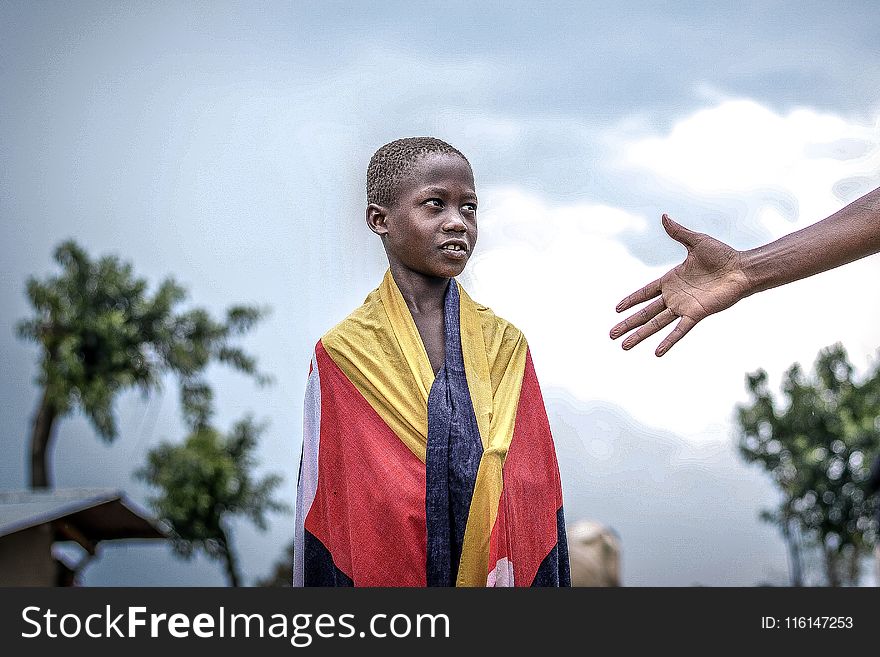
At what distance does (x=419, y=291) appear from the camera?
3.14m

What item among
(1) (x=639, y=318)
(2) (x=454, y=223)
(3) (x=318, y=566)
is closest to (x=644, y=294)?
(1) (x=639, y=318)

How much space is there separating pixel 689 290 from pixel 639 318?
17cm

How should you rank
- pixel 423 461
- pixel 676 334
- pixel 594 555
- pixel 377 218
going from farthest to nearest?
pixel 594 555
pixel 377 218
pixel 676 334
pixel 423 461

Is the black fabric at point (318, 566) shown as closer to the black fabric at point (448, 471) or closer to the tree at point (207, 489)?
the black fabric at point (448, 471)

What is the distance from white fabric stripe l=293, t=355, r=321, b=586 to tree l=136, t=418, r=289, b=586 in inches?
472

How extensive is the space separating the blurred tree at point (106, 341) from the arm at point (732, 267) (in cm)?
1267

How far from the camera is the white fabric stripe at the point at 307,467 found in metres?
3.00

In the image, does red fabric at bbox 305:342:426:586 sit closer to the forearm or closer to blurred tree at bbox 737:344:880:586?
the forearm

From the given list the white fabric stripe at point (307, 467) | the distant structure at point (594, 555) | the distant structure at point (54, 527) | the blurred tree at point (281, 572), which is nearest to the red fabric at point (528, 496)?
the white fabric stripe at point (307, 467)

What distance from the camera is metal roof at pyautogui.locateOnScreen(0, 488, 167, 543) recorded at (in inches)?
298

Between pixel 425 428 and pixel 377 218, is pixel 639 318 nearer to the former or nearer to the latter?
pixel 425 428

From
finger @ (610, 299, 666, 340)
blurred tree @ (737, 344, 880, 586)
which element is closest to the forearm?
finger @ (610, 299, 666, 340)
